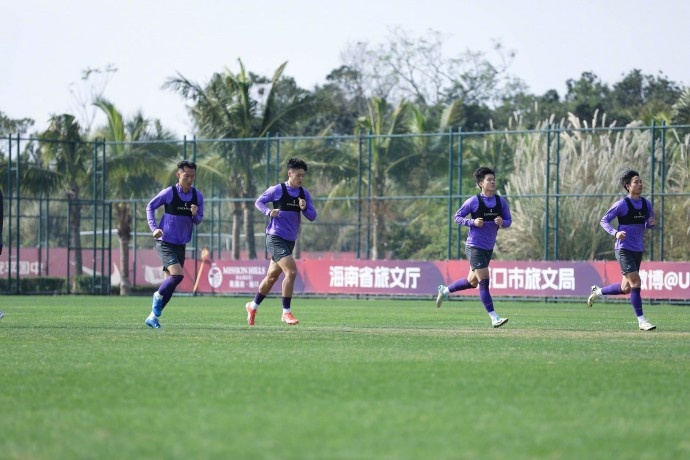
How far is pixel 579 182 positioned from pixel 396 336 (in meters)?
29.9

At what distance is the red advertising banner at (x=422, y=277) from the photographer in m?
32.8

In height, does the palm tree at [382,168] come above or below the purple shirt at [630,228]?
above

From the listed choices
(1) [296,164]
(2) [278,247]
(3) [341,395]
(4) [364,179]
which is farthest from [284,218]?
(4) [364,179]

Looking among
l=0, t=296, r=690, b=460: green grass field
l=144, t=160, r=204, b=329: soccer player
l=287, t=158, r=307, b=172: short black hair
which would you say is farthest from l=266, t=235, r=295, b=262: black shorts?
l=0, t=296, r=690, b=460: green grass field

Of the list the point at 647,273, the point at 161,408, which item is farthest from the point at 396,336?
the point at 647,273

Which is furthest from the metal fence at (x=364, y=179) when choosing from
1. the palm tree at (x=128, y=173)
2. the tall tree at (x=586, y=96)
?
the tall tree at (x=586, y=96)

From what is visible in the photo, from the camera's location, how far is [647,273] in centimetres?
3281

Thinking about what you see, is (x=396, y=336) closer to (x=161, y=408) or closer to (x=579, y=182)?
(x=161, y=408)

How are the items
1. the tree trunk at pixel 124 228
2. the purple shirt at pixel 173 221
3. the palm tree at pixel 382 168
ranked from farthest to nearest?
1. the tree trunk at pixel 124 228
2. the palm tree at pixel 382 168
3. the purple shirt at pixel 173 221

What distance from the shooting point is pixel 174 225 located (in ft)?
57.5

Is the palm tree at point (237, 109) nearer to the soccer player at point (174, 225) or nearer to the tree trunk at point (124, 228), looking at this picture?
the tree trunk at point (124, 228)

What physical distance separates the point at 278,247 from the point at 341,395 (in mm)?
9109

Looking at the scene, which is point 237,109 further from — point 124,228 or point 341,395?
point 341,395

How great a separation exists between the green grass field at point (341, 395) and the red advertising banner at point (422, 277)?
1666 centimetres
